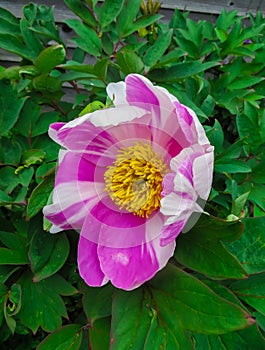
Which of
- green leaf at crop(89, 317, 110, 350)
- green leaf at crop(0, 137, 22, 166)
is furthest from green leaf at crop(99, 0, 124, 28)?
green leaf at crop(89, 317, 110, 350)

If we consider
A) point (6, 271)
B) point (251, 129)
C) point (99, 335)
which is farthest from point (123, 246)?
point (251, 129)

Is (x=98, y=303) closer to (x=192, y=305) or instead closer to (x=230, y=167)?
(x=192, y=305)

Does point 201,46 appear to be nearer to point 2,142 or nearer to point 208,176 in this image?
point 2,142

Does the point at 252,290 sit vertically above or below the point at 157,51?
below

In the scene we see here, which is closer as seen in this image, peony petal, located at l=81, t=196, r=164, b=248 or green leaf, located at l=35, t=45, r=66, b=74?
peony petal, located at l=81, t=196, r=164, b=248

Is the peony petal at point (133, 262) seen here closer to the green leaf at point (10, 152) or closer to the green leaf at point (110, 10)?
the green leaf at point (10, 152)

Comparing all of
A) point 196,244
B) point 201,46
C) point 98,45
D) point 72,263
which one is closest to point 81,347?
point 72,263

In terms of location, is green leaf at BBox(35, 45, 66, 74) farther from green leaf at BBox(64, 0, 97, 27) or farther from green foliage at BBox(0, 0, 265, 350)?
green leaf at BBox(64, 0, 97, 27)

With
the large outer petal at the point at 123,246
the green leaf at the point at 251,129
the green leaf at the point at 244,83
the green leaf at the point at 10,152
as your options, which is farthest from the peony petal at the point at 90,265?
the green leaf at the point at 244,83
